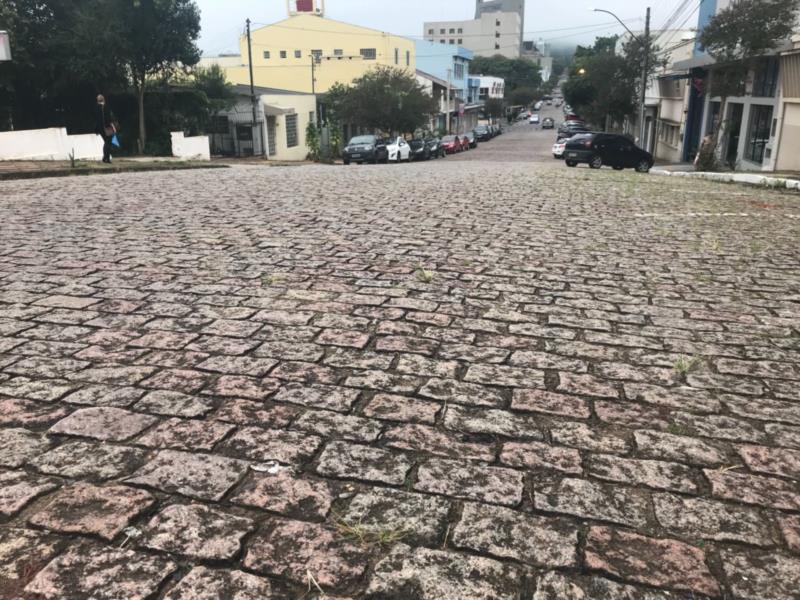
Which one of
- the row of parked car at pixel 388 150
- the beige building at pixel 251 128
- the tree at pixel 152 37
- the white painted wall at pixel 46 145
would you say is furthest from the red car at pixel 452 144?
the white painted wall at pixel 46 145

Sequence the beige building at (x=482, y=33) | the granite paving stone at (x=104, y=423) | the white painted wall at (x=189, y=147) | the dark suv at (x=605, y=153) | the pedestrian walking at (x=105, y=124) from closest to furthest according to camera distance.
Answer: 1. the granite paving stone at (x=104, y=423)
2. the pedestrian walking at (x=105, y=124)
3. the dark suv at (x=605, y=153)
4. the white painted wall at (x=189, y=147)
5. the beige building at (x=482, y=33)

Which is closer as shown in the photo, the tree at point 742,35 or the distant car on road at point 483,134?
the tree at point 742,35

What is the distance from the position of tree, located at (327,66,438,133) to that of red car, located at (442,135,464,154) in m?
2.31

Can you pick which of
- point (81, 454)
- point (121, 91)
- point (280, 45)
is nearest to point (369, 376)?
point (81, 454)

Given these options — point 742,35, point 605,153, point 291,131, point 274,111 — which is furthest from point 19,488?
point 291,131

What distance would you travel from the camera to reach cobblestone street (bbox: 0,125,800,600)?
2.44 meters

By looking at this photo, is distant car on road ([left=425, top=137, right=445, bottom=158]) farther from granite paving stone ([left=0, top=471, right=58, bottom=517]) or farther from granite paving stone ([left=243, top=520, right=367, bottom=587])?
granite paving stone ([left=243, top=520, right=367, bottom=587])

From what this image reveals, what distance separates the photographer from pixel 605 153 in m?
27.7

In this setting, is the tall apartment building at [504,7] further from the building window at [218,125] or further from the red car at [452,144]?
the building window at [218,125]

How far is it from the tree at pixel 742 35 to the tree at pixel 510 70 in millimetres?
106114

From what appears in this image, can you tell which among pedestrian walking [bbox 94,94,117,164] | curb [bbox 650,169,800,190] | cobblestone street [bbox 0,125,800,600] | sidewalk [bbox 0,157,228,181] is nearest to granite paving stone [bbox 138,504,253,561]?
cobblestone street [bbox 0,125,800,600]

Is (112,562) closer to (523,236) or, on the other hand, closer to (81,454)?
(81,454)

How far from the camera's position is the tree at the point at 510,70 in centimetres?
12875

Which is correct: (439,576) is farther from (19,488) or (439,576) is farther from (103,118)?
(103,118)
